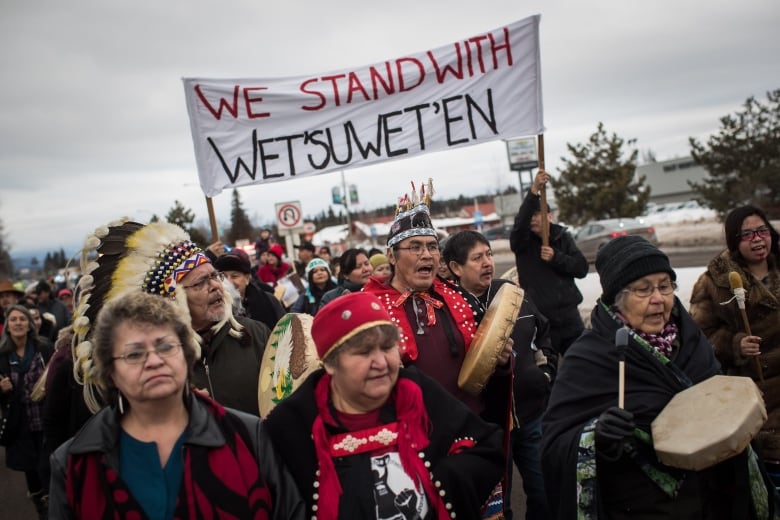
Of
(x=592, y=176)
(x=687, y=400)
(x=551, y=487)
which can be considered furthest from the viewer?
(x=592, y=176)

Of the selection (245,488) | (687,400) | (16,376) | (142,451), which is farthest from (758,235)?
(16,376)

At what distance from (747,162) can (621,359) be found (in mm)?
31904

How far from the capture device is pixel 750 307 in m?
3.85

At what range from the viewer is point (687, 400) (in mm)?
2594

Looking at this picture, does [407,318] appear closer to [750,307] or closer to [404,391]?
[404,391]

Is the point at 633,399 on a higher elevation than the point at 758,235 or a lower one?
lower

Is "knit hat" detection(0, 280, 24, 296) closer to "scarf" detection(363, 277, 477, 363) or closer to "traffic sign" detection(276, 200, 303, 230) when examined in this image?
"traffic sign" detection(276, 200, 303, 230)

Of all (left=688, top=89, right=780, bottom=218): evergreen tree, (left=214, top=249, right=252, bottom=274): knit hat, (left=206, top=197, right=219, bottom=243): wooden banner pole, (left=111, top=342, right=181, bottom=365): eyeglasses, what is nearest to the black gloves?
(left=111, top=342, right=181, bottom=365): eyeglasses

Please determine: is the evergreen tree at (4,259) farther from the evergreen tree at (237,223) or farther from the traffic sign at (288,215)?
the traffic sign at (288,215)

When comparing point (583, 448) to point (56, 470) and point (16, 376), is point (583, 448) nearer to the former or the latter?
point (56, 470)

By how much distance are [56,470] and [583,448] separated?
2143mm

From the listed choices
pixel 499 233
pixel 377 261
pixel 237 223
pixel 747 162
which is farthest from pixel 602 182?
pixel 237 223

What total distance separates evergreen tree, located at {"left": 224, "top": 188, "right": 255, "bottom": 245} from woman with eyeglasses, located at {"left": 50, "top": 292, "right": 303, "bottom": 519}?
69308 millimetres

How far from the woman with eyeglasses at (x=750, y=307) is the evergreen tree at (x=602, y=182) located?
94.4 ft
